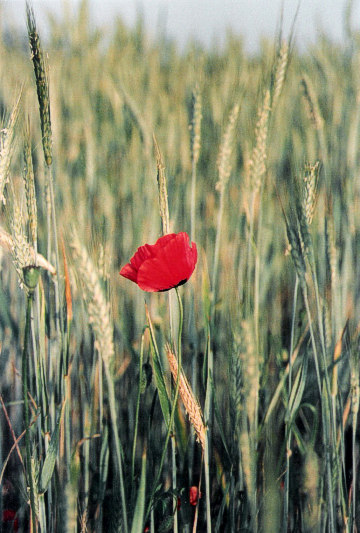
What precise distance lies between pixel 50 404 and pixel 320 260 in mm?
452

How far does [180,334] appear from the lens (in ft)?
1.32

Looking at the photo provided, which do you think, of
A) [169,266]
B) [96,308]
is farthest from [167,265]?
[96,308]

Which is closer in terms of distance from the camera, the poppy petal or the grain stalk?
the grain stalk

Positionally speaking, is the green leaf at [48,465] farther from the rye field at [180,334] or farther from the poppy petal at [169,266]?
the poppy petal at [169,266]

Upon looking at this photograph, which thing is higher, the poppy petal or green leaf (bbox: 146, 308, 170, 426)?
the poppy petal

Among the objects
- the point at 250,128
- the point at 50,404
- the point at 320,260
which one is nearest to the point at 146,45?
the point at 320,260

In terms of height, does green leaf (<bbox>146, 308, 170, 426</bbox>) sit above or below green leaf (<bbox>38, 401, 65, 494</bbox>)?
above

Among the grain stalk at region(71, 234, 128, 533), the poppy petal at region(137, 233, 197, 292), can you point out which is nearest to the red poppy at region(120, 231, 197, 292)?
the poppy petal at region(137, 233, 197, 292)

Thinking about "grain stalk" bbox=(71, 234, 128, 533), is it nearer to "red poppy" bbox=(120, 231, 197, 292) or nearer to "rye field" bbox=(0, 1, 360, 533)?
"rye field" bbox=(0, 1, 360, 533)

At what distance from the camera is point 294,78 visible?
1.88 metres

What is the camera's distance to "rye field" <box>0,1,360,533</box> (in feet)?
1.34

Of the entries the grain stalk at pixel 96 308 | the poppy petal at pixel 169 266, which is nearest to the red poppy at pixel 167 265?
the poppy petal at pixel 169 266

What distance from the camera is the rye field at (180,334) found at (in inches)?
16.1

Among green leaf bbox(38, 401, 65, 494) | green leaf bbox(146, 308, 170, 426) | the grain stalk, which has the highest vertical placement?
the grain stalk
